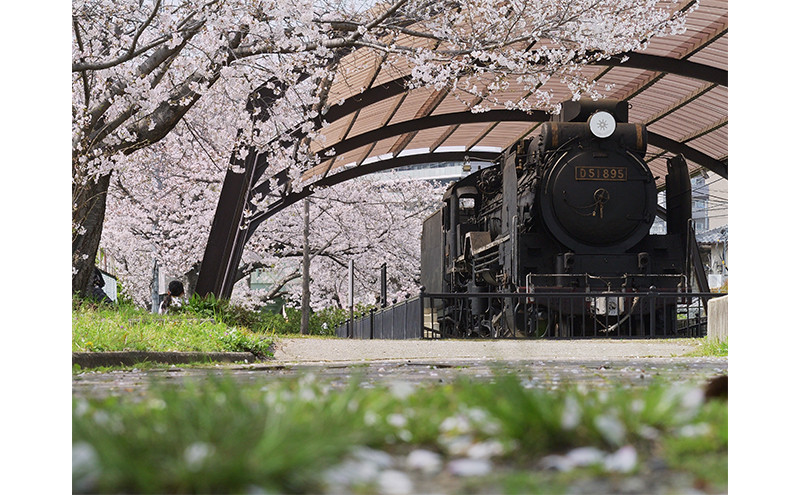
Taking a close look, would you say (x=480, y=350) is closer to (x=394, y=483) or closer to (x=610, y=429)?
(x=610, y=429)

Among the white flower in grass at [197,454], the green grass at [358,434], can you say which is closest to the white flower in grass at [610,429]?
the green grass at [358,434]

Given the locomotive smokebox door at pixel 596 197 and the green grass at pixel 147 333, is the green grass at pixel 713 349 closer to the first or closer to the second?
the locomotive smokebox door at pixel 596 197

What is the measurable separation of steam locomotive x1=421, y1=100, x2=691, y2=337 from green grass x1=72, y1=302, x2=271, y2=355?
11.9ft

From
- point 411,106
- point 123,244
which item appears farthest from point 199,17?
point 123,244

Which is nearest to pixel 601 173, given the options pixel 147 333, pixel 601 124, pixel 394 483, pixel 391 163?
pixel 601 124

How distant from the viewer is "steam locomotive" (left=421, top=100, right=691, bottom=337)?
34.9 ft

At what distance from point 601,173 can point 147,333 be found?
6.20 meters

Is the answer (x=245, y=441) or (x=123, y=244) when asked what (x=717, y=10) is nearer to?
(x=245, y=441)

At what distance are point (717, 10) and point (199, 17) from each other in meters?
8.23

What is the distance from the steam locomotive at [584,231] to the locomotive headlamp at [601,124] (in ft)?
0.04

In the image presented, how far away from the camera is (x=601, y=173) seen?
35.1 feet

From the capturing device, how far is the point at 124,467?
1.55 m

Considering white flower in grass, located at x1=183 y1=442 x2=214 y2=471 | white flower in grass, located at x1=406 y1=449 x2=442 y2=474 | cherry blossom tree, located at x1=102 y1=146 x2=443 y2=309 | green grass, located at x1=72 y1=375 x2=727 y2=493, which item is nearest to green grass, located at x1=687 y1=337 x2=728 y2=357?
green grass, located at x1=72 y1=375 x2=727 y2=493

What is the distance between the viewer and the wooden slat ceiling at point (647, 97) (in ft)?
45.2
